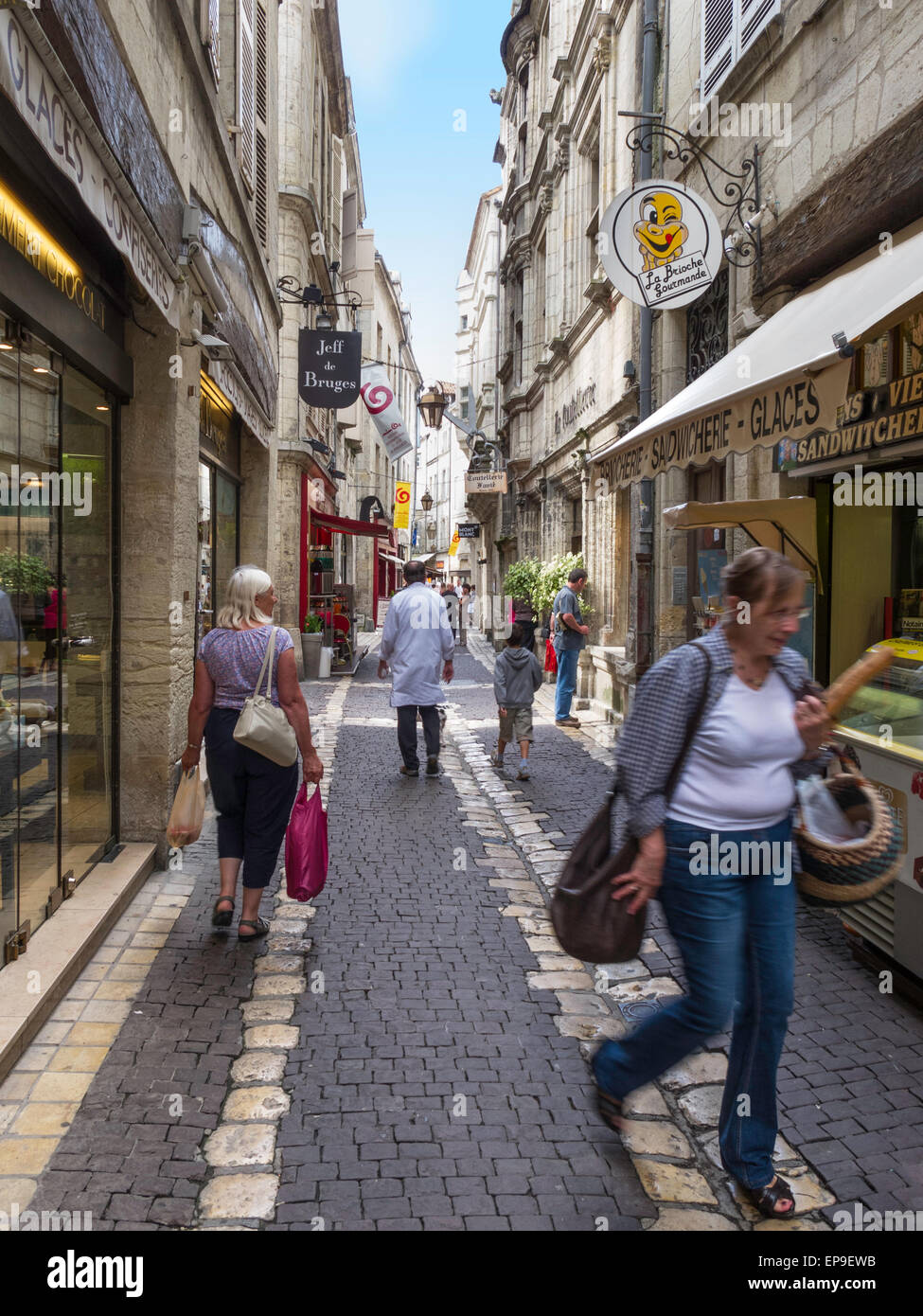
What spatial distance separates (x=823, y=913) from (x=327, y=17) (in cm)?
2148

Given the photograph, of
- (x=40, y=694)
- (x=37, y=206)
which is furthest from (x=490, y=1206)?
(x=37, y=206)

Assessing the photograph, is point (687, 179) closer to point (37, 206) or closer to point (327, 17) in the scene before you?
point (37, 206)

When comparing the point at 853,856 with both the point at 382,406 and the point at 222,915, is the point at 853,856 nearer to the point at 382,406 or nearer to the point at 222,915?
the point at 222,915

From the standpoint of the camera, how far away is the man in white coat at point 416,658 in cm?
851

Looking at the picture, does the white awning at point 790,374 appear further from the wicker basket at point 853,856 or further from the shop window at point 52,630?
the shop window at point 52,630

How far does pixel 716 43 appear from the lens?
8.90 metres

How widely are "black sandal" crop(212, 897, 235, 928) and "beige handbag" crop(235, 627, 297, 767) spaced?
774 mm

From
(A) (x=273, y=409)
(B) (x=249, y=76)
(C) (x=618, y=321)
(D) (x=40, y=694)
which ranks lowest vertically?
(D) (x=40, y=694)

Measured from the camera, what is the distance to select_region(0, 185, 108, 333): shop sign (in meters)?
3.68

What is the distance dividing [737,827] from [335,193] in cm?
2599

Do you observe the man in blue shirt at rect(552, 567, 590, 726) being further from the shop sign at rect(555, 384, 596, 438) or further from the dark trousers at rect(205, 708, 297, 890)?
the dark trousers at rect(205, 708, 297, 890)

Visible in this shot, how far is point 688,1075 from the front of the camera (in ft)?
11.6

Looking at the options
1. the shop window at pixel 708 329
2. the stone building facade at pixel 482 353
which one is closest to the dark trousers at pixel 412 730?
the shop window at pixel 708 329
